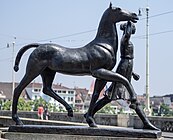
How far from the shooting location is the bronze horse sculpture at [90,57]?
→ 29.9 feet

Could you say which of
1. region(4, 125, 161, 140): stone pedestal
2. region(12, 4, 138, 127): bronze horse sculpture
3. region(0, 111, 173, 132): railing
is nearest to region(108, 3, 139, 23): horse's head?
region(12, 4, 138, 127): bronze horse sculpture

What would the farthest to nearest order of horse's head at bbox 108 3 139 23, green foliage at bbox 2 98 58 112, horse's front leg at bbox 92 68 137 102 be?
green foliage at bbox 2 98 58 112, horse's head at bbox 108 3 139 23, horse's front leg at bbox 92 68 137 102

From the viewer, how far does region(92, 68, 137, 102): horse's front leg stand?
884 centimetres

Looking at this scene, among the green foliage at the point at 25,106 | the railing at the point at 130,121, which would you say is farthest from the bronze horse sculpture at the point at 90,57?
the green foliage at the point at 25,106

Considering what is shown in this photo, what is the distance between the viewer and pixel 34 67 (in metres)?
Result: 9.45

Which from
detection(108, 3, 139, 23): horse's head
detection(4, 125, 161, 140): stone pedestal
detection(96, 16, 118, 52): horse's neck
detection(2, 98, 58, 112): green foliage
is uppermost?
detection(108, 3, 139, 23): horse's head

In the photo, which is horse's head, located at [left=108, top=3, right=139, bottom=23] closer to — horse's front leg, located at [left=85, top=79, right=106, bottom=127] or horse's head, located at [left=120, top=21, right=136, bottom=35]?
horse's head, located at [left=120, top=21, right=136, bottom=35]

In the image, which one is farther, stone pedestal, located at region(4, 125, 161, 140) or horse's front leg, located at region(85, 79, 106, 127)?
horse's front leg, located at region(85, 79, 106, 127)

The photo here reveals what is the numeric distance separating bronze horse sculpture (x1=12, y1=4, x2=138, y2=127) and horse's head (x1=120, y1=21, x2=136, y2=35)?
152 mm

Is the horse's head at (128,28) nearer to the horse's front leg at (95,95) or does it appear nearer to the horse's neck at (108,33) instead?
the horse's neck at (108,33)

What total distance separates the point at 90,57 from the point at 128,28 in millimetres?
1134

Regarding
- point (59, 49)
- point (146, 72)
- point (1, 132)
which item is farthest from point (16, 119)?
point (146, 72)

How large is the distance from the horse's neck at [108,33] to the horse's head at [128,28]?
233 millimetres

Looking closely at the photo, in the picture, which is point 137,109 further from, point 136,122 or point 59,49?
point 136,122
